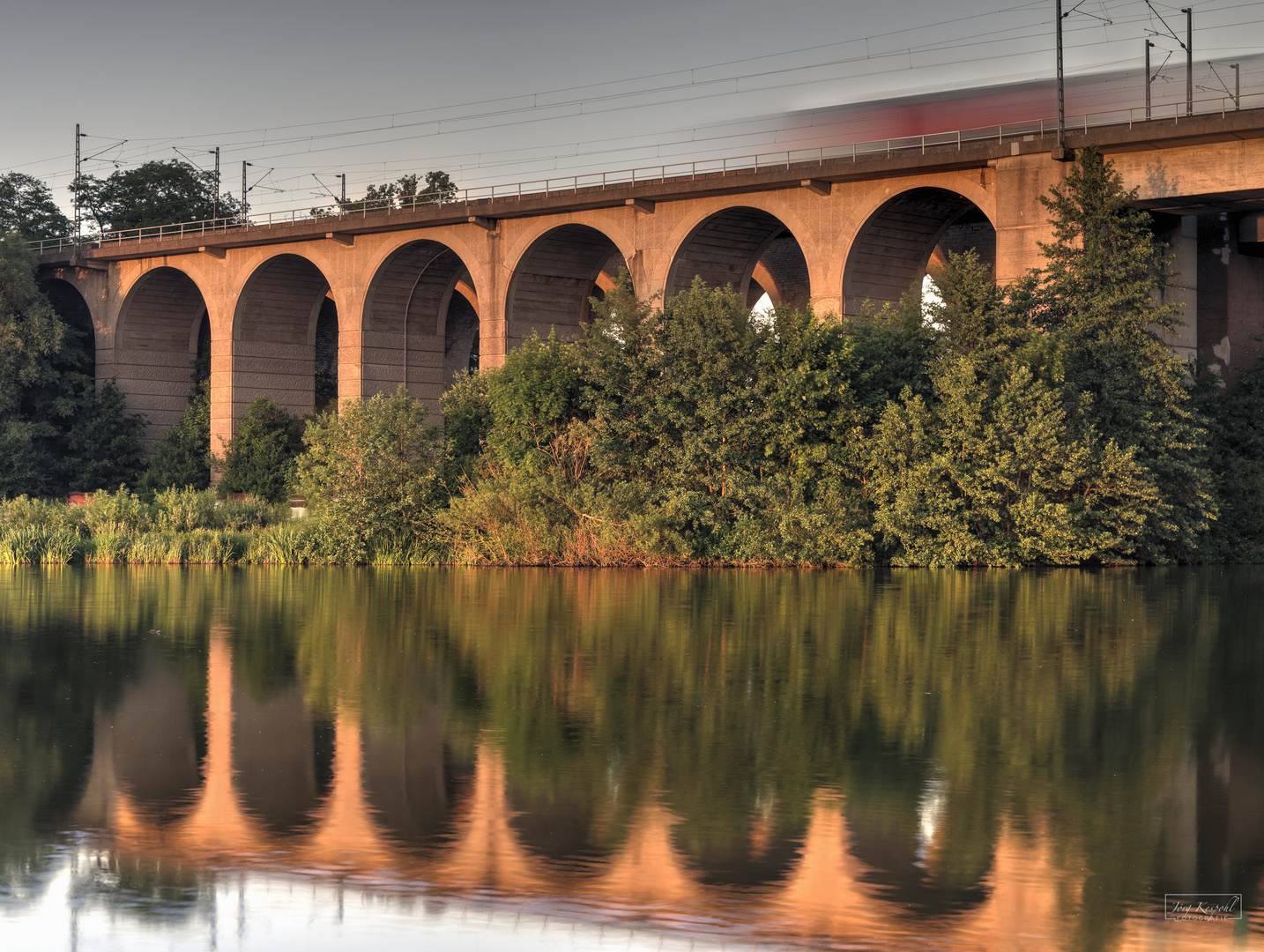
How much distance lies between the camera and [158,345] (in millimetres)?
53469

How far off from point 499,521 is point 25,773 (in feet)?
69.0

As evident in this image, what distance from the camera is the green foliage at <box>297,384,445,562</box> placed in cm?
2984

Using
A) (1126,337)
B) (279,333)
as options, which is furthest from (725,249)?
(279,333)

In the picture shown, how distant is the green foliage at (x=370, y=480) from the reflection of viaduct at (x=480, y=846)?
21.1 m

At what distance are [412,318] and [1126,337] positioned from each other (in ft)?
84.5

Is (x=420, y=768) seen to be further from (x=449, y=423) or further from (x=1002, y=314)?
(x=449, y=423)

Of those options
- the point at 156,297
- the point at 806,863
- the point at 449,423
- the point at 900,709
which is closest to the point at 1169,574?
the point at 449,423

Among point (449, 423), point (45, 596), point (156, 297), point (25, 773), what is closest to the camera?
point (25, 773)

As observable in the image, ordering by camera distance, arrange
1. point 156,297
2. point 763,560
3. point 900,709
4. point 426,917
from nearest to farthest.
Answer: point 426,917 < point 900,709 < point 763,560 < point 156,297

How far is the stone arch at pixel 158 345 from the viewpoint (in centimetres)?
5231

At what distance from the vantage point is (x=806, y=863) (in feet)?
19.4

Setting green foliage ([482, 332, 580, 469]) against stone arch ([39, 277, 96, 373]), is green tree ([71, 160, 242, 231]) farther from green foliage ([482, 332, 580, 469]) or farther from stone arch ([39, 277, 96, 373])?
green foliage ([482, 332, 580, 469])

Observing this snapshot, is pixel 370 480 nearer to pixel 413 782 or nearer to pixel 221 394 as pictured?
pixel 221 394

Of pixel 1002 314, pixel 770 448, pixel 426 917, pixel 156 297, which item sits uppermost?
pixel 156 297
